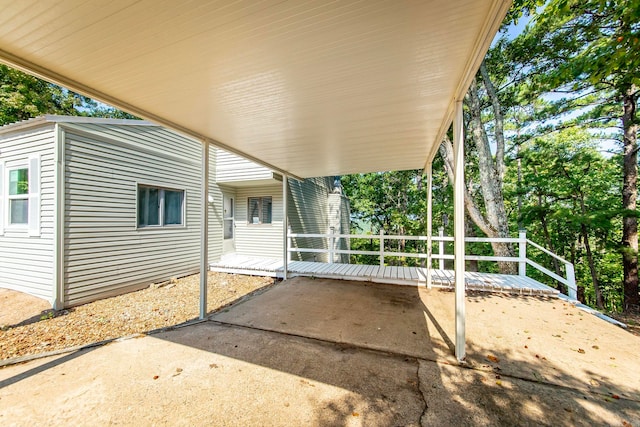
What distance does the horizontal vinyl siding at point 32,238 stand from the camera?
4512 mm

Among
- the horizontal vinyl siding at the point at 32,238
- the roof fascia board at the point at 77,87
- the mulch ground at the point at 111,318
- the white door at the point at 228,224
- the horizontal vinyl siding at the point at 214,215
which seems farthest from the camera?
the white door at the point at 228,224

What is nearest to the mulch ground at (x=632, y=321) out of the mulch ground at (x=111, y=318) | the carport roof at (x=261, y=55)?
the carport roof at (x=261, y=55)

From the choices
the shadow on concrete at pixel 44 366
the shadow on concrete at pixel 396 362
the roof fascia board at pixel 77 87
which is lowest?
the shadow on concrete at pixel 44 366

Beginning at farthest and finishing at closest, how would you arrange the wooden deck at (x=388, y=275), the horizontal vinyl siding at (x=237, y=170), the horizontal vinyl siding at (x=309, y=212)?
1. the horizontal vinyl siding at (x=309, y=212)
2. the horizontal vinyl siding at (x=237, y=170)
3. the wooden deck at (x=388, y=275)

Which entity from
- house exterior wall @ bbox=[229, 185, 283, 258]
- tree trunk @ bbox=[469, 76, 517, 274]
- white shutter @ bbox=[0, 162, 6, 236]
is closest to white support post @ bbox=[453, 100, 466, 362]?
tree trunk @ bbox=[469, 76, 517, 274]

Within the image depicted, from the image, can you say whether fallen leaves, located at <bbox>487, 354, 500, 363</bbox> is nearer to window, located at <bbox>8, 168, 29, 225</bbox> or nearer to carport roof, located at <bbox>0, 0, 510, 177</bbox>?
carport roof, located at <bbox>0, 0, 510, 177</bbox>

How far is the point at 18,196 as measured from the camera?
4.86 meters

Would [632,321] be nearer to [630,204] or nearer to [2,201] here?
[630,204]

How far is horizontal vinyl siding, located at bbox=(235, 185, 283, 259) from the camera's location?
804 cm

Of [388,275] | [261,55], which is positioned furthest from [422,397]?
[388,275]

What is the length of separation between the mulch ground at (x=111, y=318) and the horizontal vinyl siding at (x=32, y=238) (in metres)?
0.55

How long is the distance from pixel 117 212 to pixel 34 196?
1263 mm

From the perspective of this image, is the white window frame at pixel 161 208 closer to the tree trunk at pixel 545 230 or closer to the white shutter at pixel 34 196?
the white shutter at pixel 34 196

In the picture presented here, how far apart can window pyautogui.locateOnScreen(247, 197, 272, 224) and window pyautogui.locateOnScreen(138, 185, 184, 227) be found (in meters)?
2.21
